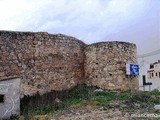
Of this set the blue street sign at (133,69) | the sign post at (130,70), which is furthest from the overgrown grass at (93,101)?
the blue street sign at (133,69)

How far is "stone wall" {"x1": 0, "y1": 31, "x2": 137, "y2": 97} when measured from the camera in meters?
10.5

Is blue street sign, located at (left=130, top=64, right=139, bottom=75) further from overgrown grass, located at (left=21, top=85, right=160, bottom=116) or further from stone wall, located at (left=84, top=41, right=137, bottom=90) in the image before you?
overgrown grass, located at (left=21, top=85, right=160, bottom=116)

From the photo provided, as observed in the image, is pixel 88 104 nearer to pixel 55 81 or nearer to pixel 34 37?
pixel 55 81

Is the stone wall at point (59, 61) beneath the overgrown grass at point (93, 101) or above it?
above

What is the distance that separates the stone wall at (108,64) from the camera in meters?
11.9

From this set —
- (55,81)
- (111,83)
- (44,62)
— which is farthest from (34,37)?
(111,83)

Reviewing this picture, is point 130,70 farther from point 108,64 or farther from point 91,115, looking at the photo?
point 91,115

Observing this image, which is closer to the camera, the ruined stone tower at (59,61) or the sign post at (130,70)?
the ruined stone tower at (59,61)

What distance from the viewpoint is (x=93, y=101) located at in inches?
380

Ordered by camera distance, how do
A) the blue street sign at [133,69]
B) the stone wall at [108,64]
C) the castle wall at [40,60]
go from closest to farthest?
the castle wall at [40,60], the stone wall at [108,64], the blue street sign at [133,69]

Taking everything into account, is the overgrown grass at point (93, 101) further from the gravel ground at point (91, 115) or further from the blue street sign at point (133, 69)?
the blue street sign at point (133, 69)

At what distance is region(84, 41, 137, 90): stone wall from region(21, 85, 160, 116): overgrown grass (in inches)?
20.0

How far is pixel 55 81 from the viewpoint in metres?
11.4

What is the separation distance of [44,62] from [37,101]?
1.76 metres
